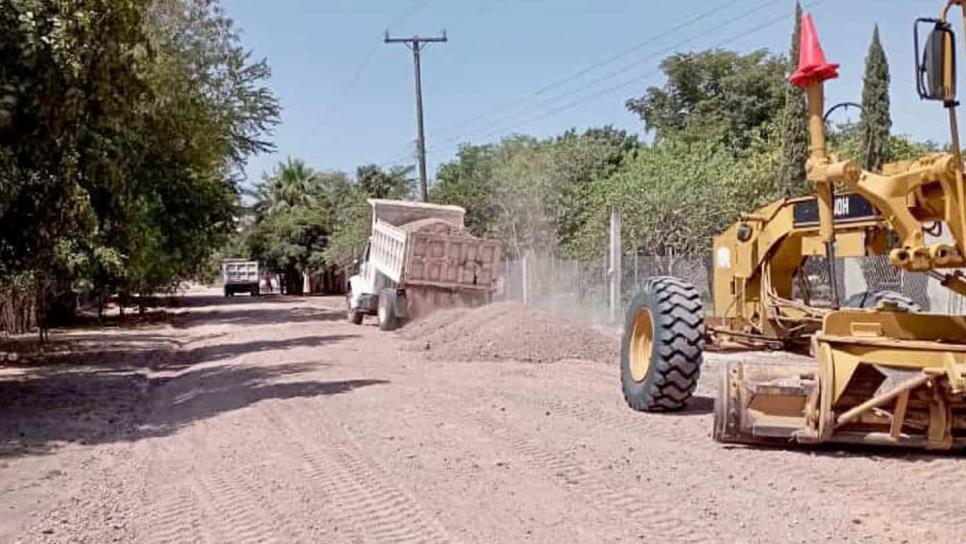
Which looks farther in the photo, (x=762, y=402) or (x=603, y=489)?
(x=762, y=402)

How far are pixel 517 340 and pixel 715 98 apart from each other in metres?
40.3

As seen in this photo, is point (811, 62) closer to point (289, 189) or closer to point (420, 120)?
point (420, 120)

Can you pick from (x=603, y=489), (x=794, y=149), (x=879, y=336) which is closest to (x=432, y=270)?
(x=794, y=149)

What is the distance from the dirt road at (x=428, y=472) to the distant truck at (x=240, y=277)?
5798 centimetres

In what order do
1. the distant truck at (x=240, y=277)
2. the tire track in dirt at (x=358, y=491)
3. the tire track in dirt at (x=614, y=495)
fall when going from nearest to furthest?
the tire track in dirt at (x=614, y=495)
the tire track in dirt at (x=358, y=491)
the distant truck at (x=240, y=277)

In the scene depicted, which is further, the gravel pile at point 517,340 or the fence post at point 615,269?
the fence post at point 615,269

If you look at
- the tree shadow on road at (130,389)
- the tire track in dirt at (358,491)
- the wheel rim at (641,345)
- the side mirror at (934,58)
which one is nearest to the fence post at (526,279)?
the tree shadow on road at (130,389)

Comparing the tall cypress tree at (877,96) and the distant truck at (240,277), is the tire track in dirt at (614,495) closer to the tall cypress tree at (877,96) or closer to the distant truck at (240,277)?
the tall cypress tree at (877,96)

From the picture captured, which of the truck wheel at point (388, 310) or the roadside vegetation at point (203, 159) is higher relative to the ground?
the roadside vegetation at point (203, 159)

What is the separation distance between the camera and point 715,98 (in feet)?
178

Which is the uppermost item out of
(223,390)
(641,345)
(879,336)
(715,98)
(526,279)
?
(715,98)

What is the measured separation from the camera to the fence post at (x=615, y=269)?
2334 cm

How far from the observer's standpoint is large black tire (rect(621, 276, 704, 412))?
9562 millimetres

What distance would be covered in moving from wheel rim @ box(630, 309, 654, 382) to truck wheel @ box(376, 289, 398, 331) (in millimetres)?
13712
